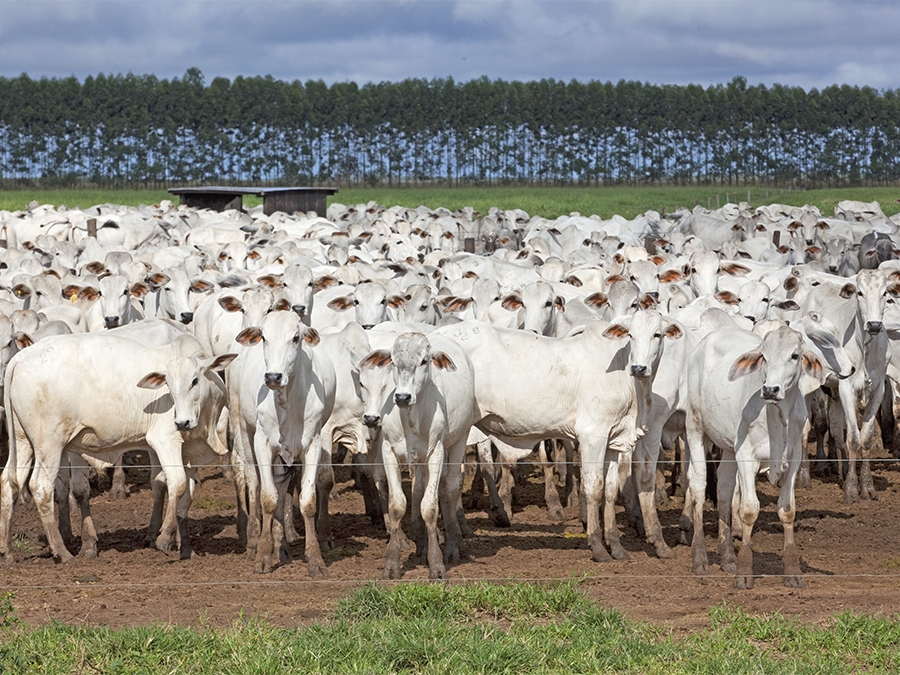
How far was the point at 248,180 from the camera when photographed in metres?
89.0

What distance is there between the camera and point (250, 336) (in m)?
9.66

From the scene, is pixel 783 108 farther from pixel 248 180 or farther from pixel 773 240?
pixel 773 240

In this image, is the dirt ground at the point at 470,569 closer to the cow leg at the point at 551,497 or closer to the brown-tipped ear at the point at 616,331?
the cow leg at the point at 551,497

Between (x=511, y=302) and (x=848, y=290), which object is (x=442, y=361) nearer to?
(x=511, y=302)

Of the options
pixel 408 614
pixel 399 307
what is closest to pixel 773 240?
pixel 399 307

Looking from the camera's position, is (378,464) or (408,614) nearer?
(408,614)

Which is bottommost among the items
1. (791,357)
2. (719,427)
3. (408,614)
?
(408,614)

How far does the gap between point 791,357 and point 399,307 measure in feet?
21.2

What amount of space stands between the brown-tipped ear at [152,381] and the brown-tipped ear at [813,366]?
4.93m

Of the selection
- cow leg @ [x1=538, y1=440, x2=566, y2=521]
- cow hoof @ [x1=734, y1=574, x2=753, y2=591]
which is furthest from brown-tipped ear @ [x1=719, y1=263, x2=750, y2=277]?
cow hoof @ [x1=734, y1=574, x2=753, y2=591]

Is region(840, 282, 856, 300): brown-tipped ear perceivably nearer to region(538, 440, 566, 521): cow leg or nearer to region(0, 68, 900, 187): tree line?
region(538, 440, 566, 521): cow leg

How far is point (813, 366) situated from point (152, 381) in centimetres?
505

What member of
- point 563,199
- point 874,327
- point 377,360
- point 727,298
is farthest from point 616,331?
point 563,199

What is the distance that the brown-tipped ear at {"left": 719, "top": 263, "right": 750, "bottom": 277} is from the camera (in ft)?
57.4
